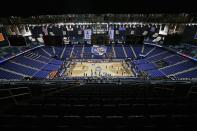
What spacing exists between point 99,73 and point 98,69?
1813 mm

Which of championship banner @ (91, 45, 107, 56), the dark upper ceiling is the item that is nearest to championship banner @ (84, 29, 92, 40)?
championship banner @ (91, 45, 107, 56)

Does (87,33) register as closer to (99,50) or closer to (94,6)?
(99,50)

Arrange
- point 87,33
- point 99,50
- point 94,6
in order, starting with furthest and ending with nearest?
point 87,33 → point 99,50 → point 94,6

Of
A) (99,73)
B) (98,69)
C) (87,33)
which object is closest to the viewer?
(99,73)

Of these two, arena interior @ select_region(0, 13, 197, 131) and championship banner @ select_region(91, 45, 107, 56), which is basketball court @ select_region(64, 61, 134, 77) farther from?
championship banner @ select_region(91, 45, 107, 56)

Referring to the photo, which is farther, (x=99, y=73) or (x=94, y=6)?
(x=99, y=73)

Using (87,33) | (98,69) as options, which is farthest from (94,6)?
(87,33)

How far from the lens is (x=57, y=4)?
23.2 ft

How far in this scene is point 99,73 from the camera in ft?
93.9

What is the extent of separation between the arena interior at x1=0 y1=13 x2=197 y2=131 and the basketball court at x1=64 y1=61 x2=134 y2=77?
6.2 inches

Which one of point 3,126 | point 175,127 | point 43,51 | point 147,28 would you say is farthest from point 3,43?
point 175,127

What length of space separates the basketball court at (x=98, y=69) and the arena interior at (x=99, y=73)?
16 cm

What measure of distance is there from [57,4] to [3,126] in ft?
15.5

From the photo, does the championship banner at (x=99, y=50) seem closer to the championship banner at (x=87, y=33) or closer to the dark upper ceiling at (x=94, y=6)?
the championship banner at (x=87, y=33)
